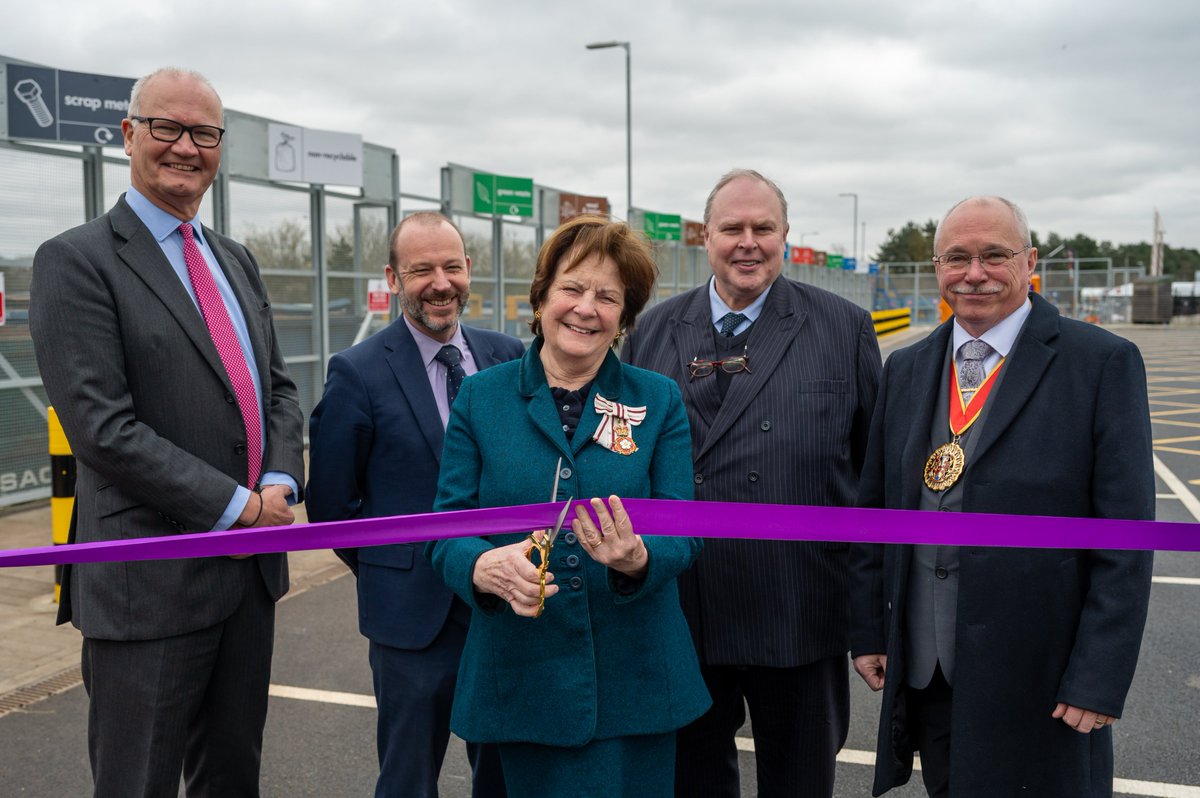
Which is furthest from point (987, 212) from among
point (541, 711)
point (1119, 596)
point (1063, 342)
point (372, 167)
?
point (372, 167)

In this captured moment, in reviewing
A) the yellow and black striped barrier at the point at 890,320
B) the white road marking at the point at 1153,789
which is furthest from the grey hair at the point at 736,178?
the yellow and black striped barrier at the point at 890,320

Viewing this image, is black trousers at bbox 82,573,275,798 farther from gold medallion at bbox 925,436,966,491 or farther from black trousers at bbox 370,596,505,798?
gold medallion at bbox 925,436,966,491

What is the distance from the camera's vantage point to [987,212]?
2.67 metres

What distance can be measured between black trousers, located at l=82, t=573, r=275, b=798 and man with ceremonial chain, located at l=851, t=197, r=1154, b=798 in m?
1.72

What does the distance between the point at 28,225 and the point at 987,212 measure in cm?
845

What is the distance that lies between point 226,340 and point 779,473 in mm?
1590

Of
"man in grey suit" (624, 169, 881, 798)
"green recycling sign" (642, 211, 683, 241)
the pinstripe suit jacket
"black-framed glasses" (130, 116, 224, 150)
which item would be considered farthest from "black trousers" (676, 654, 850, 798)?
"green recycling sign" (642, 211, 683, 241)

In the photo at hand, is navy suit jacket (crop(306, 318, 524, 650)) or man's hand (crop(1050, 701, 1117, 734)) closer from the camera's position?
man's hand (crop(1050, 701, 1117, 734))

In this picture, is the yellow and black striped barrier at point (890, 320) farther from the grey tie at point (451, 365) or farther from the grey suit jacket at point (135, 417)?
the grey suit jacket at point (135, 417)

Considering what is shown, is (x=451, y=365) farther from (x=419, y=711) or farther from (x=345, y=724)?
(x=345, y=724)

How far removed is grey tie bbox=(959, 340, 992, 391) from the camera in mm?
2699

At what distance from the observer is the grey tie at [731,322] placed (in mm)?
3213

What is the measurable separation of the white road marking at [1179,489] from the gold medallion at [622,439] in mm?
7646

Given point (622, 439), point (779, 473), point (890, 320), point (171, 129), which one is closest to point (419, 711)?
point (622, 439)
